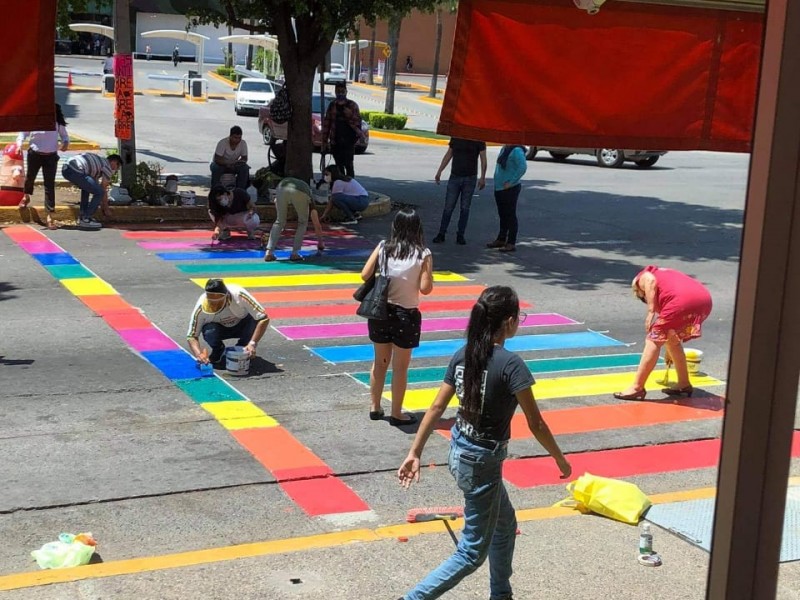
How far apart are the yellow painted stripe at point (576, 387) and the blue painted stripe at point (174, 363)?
5.88ft

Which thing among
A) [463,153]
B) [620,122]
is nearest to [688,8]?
[620,122]

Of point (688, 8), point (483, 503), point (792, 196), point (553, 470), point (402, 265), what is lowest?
point (553, 470)

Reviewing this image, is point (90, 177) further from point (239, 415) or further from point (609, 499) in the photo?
point (609, 499)

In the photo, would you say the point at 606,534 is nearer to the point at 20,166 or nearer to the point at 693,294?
the point at 693,294

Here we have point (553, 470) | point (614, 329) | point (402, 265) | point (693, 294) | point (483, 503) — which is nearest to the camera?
point (483, 503)

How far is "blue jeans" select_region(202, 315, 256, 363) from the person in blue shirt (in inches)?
270

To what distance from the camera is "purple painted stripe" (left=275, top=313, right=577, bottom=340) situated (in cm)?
1119

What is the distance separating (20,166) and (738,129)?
13894 millimetres

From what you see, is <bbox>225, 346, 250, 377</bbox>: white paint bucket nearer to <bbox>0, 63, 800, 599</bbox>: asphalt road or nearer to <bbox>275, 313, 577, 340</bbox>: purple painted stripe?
<bbox>0, 63, 800, 599</bbox>: asphalt road

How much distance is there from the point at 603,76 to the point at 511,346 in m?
6.85

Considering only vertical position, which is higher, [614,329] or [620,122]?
[620,122]

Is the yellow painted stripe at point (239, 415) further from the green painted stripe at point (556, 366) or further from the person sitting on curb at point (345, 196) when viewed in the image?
the person sitting on curb at point (345, 196)

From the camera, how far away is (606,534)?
6.63 meters

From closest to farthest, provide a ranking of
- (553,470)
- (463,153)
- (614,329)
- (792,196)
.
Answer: (792,196) → (553,470) → (614,329) → (463,153)
